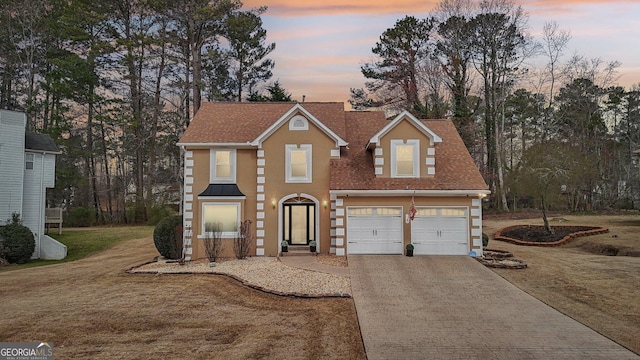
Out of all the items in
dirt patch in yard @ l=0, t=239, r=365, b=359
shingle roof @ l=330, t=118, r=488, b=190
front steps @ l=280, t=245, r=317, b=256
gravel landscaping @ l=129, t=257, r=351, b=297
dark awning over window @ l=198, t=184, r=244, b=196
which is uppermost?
shingle roof @ l=330, t=118, r=488, b=190

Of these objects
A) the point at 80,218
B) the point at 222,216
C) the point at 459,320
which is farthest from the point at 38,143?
the point at 459,320

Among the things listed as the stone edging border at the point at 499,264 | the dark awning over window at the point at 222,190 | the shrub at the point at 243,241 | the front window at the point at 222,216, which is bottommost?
the stone edging border at the point at 499,264

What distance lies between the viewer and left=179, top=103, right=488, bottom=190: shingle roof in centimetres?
1798

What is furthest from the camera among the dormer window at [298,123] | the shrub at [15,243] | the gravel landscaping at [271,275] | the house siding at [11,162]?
the house siding at [11,162]

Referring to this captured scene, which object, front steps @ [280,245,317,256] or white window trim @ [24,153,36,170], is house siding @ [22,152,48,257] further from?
front steps @ [280,245,317,256]

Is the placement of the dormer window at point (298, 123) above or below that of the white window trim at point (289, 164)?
above

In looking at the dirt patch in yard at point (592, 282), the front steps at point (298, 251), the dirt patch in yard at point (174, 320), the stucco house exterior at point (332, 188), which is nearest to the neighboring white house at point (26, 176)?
the dirt patch in yard at point (174, 320)

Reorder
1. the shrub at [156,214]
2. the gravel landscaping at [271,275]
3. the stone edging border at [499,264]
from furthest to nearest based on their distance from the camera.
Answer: the shrub at [156,214]
the stone edging border at [499,264]
the gravel landscaping at [271,275]

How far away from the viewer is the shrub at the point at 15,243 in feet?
69.1

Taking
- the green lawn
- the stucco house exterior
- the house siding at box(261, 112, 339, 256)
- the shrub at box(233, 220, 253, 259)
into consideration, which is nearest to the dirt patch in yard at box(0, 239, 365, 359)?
the shrub at box(233, 220, 253, 259)

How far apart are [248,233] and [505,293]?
10837mm

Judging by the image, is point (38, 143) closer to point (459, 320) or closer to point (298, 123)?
point (298, 123)

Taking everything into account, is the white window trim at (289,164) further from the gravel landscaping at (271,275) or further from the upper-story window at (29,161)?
the upper-story window at (29,161)

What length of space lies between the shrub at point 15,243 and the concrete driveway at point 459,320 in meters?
18.5
